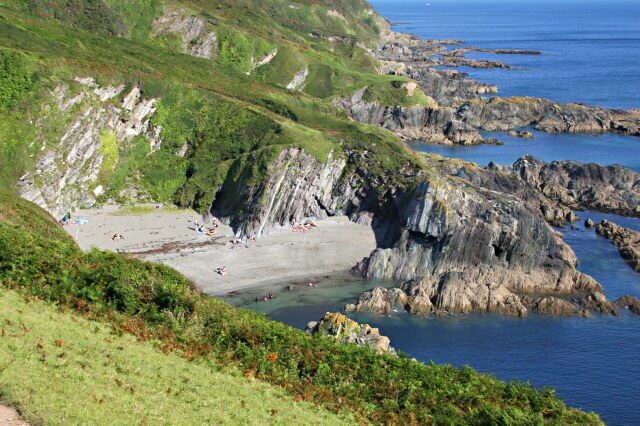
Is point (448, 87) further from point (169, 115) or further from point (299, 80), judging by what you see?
point (169, 115)

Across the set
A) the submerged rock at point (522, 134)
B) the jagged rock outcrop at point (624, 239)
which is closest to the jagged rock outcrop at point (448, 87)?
the submerged rock at point (522, 134)

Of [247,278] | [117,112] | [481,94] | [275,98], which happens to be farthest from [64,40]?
[481,94]

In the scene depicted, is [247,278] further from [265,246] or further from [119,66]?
[119,66]

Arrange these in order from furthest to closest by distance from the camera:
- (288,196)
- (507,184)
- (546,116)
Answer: (546,116)
(507,184)
(288,196)

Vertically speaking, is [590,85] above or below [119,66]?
above

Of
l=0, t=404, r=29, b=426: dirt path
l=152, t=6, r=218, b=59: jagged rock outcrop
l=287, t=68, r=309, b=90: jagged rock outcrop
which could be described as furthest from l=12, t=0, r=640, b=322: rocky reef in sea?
l=0, t=404, r=29, b=426: dirt path

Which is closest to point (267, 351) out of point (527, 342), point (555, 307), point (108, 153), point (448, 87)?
point (527, 342)
